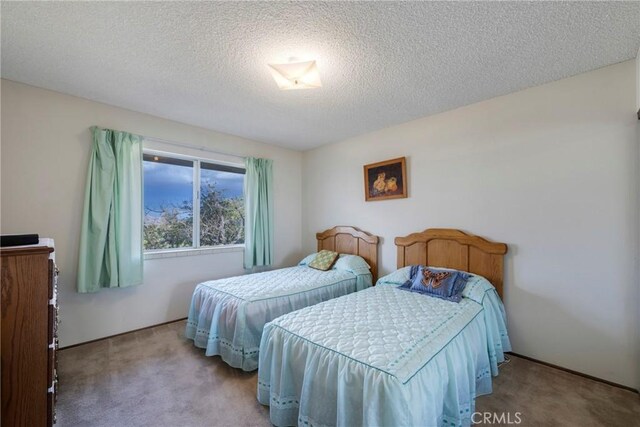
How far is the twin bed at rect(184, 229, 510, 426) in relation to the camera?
49.2 inches

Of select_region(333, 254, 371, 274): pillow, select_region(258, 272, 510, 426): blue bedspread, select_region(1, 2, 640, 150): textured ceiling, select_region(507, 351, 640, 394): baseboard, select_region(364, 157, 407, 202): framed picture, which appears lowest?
select_region(507, 351, 640, 394): baseboard

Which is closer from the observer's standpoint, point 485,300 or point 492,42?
point 492,42

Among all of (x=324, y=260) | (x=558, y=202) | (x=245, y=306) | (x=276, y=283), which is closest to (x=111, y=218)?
(x=245, y=306)

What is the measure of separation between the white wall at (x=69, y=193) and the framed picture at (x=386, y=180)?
233 cm

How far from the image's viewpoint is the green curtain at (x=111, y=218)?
256 centimetres

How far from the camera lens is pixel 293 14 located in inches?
59.9

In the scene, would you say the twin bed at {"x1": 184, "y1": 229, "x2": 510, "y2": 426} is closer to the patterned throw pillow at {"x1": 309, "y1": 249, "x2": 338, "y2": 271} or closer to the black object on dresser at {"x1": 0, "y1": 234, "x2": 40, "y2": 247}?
the patterned throw pillow at {"x1": 309, "y1": 249, "x2": 338, "y2": 271}

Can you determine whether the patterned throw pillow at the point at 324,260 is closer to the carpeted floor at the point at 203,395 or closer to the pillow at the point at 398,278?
the pillow at the point at 398,278

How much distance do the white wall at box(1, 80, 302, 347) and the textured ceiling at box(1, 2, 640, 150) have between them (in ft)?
0.61

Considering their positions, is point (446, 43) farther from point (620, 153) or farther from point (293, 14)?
point (620, 153)

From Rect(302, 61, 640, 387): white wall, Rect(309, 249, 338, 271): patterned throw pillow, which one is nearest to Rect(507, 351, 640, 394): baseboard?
Rect(302, 61, 640, 387): white wall

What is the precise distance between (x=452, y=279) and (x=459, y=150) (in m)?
1.35

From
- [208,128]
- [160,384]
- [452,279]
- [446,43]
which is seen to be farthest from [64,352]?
[446,43]

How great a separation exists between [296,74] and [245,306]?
6.19 ft
